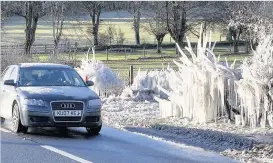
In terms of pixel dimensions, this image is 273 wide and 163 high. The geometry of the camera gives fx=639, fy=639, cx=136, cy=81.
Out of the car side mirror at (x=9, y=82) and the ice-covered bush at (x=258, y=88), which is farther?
the car side mirror at (x=9, y=82)

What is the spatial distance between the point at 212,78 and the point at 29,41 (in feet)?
90.8

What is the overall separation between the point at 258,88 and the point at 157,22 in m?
52.7

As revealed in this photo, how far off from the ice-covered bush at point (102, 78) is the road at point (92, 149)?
8269mm

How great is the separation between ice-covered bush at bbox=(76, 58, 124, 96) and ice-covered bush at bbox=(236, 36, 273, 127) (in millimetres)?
8684

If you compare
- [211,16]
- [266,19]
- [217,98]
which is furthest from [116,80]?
[211,16]

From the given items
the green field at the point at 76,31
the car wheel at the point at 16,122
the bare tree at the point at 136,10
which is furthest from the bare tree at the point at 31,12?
the car wheel at the point at 16,122

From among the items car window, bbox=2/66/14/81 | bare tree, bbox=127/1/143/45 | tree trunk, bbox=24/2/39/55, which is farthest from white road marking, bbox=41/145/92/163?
bare tree, bbox=127/1/143/45

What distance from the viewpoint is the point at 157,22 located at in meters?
66.8

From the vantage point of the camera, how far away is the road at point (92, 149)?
36.4 ft

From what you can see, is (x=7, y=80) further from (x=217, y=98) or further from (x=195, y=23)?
(x=195, y=23)

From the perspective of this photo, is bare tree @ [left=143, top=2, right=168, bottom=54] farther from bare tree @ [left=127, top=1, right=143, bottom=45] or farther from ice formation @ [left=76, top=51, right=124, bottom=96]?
ice formation @ [left=76, top=51, right=124, bottom=96]

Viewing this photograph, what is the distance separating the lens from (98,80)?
23.0 meters

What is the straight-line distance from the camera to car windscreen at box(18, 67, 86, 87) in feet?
50.1

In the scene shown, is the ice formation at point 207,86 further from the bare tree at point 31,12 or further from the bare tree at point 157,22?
the bare tree at point 157,22
